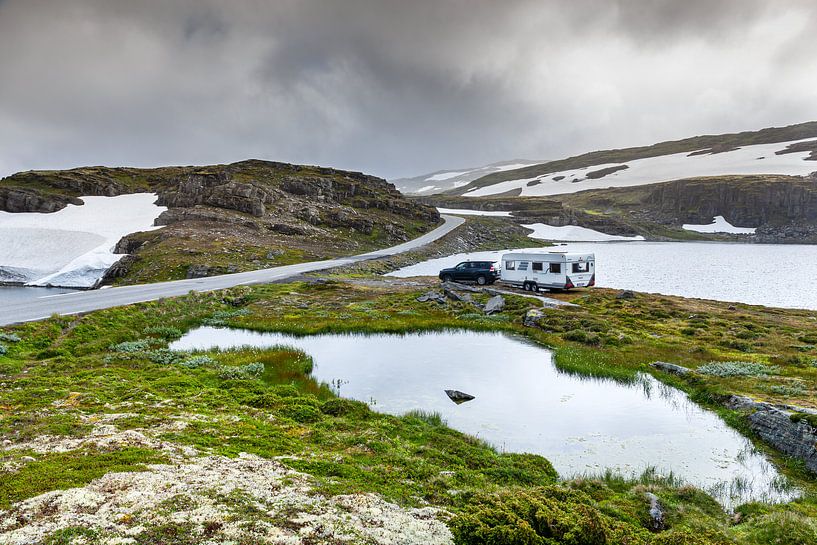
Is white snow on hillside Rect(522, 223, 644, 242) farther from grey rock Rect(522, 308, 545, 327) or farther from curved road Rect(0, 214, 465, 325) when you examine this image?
grey rock Rect(522, 308, 545, 327)

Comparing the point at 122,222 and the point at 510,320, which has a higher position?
the point at 122,222

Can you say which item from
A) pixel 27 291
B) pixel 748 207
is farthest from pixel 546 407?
pixel 748 207

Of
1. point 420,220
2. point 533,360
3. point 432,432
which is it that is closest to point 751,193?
point 420,220

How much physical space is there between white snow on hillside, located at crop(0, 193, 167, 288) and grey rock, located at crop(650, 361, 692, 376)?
2498 inches

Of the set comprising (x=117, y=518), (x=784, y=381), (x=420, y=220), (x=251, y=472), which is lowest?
(x=784, y=381)

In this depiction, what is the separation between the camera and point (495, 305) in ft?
117

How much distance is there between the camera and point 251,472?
28.5 ft

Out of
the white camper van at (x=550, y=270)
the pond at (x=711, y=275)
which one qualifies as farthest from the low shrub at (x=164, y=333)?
the pond at (x=711, y=275)

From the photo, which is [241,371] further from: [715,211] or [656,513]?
[715,211]

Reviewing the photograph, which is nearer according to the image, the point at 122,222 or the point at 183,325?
the point at 183,325

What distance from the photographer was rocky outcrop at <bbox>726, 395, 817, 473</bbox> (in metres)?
12.3

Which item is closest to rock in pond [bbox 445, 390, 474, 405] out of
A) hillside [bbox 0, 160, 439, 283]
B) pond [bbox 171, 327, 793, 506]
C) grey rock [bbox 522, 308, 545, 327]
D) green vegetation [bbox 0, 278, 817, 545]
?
pond [bbox 171, 327, 793, 506]

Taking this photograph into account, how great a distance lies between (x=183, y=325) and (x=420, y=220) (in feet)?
316

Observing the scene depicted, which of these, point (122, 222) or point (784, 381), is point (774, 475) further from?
point (122, 222)
